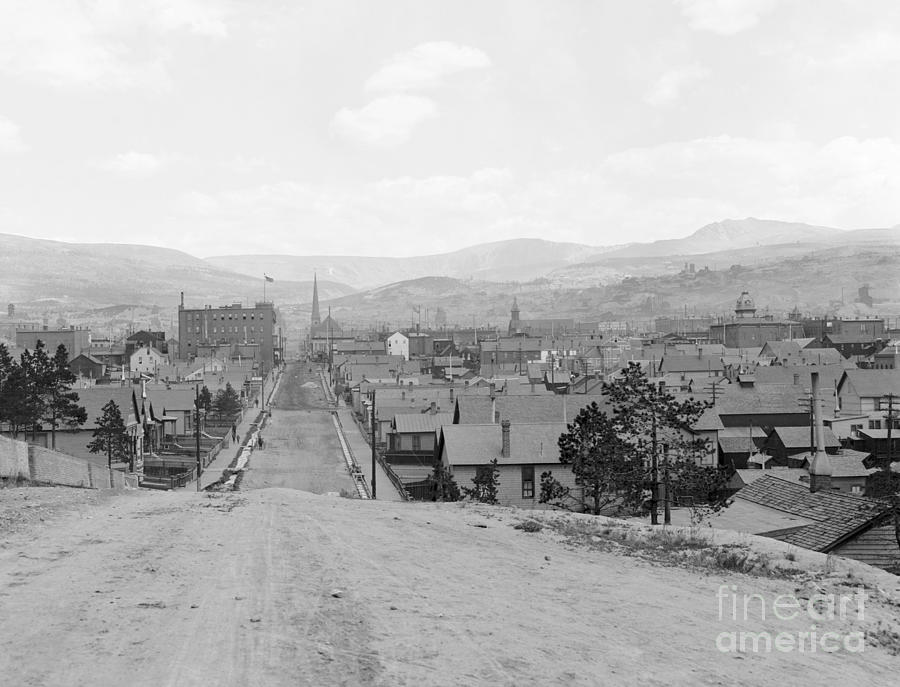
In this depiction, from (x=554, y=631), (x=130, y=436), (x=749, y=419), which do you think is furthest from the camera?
(x=749, y=419)

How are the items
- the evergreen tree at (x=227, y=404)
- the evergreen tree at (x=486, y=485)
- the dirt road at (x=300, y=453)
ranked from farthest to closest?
the evergreen tree at (x=227, y=404) → the dirt road at (x=300, y=453) → the evergreen tree at (x=486, y=485)

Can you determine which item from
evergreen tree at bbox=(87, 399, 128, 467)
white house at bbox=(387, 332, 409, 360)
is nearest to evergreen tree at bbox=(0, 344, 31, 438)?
evergreen tree at bbox=(87, 399, 128, 467)

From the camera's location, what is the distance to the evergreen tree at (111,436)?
4825 centimetres

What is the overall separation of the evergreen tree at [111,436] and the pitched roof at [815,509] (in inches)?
1332

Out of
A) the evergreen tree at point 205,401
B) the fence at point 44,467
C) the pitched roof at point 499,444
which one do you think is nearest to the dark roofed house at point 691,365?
the evergreen tree at point 205,401

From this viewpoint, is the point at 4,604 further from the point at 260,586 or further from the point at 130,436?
the point at 130,436

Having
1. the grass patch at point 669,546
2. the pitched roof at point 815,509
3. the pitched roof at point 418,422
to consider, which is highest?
the grass patch at point 669,546

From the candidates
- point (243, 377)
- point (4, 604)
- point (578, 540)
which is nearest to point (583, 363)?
point (243, 377)

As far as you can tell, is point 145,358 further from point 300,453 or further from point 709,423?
point 709,423

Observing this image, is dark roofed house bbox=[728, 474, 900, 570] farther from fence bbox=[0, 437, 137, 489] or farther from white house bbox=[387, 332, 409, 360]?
white house bbox=[387, 332, 409, 360]

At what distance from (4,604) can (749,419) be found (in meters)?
52.9

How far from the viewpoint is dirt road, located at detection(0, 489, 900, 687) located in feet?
30.2

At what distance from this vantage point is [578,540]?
57.5 ft

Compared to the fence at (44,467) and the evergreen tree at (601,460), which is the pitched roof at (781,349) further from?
the fence at (44,467)
